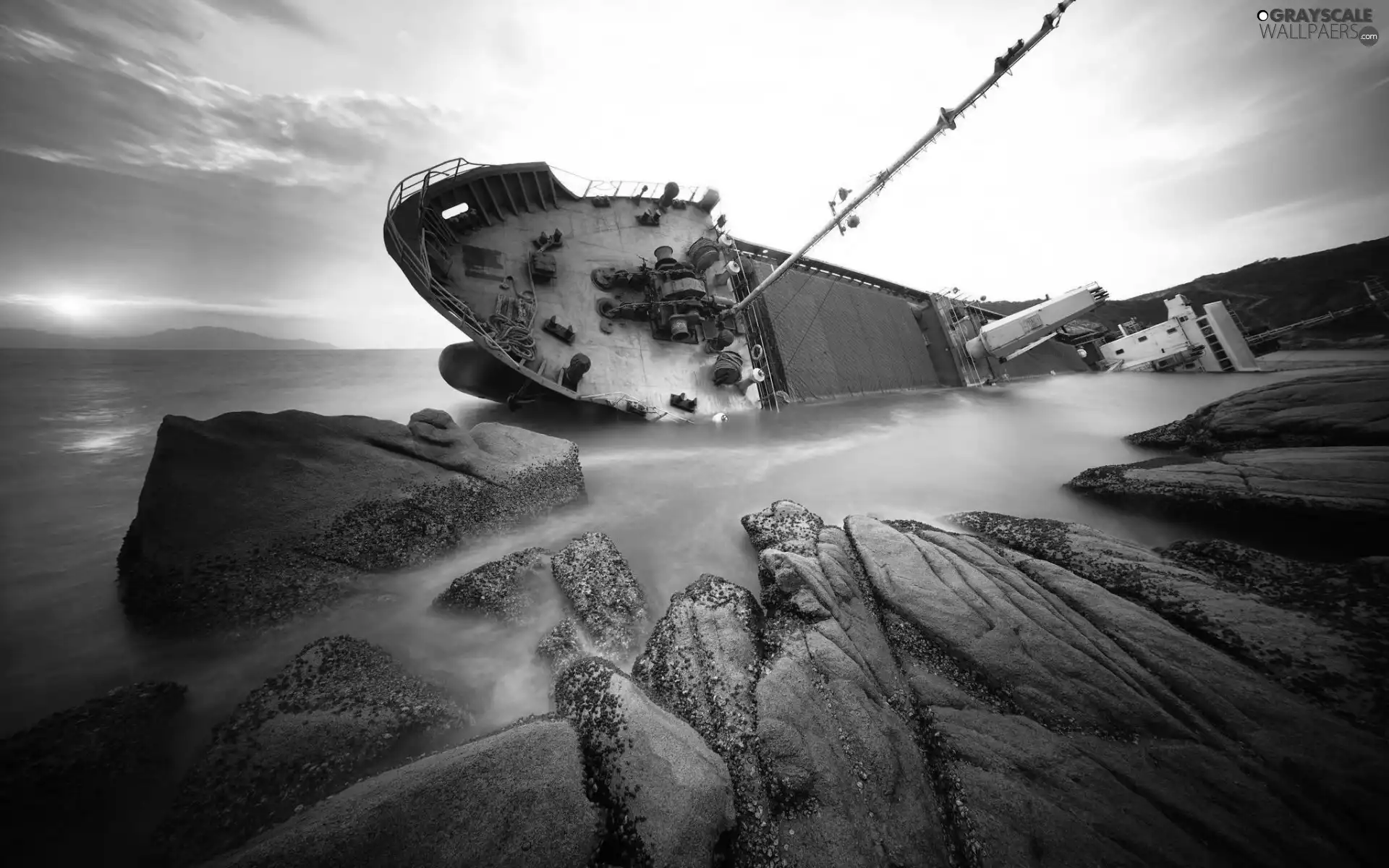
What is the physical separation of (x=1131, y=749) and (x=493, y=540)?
6.71m

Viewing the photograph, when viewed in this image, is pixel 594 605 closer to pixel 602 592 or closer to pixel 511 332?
pixel 602 592

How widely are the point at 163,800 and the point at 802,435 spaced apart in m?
12.4

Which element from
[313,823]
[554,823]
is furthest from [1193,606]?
[313,823]

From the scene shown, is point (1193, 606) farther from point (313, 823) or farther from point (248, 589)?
point (248, 589)

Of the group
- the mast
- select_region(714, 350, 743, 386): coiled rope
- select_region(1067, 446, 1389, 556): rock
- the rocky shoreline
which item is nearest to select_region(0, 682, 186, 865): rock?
the rocky shoreline

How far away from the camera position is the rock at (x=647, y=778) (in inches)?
88.8

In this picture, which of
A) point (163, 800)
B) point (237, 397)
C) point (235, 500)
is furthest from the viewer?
point (237, 397)

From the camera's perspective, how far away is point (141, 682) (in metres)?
3.13

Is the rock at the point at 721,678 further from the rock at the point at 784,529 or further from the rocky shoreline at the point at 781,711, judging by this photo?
the rock at the point at 784,529

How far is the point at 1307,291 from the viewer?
3158 cm

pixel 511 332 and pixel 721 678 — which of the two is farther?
pixel 511 332

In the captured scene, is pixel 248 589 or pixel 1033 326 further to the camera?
pixel 1033 326

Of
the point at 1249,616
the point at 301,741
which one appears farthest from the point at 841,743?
the point at 1249,616

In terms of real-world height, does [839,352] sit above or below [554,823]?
above
